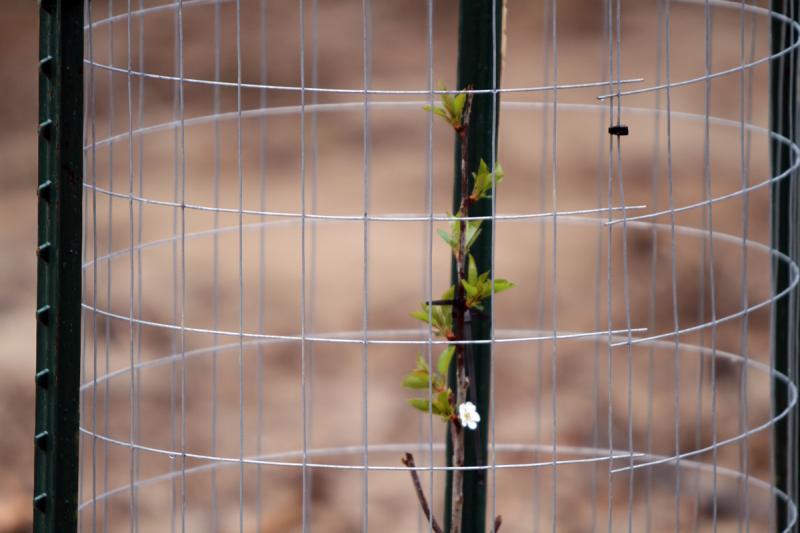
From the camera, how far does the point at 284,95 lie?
2467 millimetres

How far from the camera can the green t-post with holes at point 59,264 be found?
88 centimetres

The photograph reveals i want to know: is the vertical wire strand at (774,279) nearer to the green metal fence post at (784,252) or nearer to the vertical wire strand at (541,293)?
the green metal fence post at (784,252)

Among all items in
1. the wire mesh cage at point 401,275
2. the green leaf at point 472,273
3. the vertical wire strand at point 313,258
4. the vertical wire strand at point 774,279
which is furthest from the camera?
the wire mesh cage at point 401,275

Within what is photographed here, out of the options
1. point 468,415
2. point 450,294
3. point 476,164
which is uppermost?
point 476,164

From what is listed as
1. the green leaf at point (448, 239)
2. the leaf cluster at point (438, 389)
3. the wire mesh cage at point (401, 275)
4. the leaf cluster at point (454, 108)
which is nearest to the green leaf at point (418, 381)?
the leaf cluster at point (438, 389)

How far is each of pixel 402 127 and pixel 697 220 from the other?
0.65 metres

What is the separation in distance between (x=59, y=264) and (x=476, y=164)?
382mm

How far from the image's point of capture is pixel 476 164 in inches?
40.9

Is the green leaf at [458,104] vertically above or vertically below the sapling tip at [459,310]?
above

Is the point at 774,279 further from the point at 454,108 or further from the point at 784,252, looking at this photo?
the point at 454,108

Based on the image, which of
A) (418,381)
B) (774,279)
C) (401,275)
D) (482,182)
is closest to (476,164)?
(482,182)

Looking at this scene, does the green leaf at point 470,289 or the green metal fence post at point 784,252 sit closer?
the green leaf at point 470,289

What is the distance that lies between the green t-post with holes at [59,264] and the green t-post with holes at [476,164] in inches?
13.6

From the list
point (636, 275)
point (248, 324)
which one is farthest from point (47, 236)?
point (636, 275)
